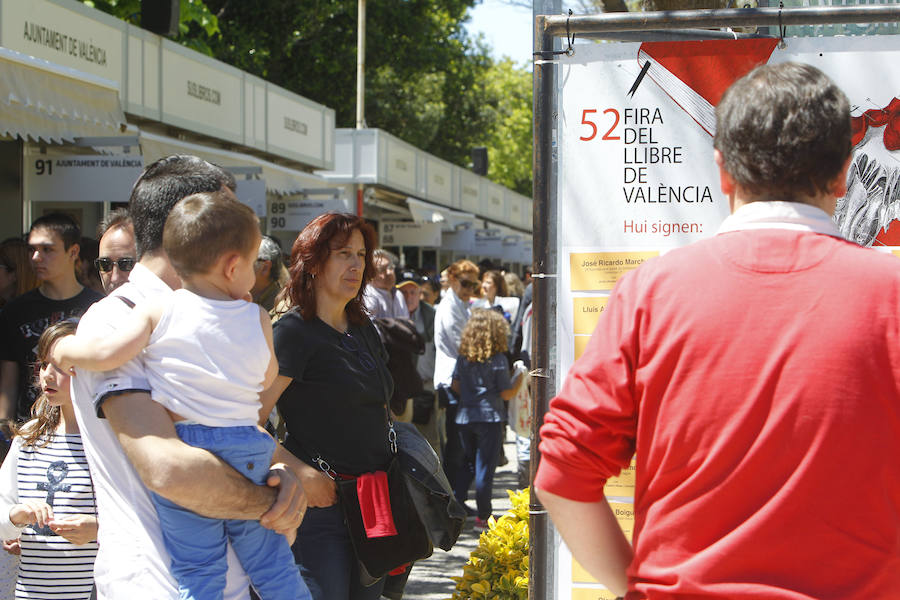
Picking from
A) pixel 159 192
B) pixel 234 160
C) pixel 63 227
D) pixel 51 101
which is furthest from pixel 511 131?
pixel 159 192

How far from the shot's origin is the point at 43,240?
16.3 ft

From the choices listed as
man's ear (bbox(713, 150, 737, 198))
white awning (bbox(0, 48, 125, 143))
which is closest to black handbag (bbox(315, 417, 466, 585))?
man's ear (bbox(713, 150, 737, 198))

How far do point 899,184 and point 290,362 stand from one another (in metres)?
1.97

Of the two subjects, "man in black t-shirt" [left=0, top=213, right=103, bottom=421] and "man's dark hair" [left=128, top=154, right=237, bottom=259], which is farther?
"man in black t-shirt" [left=0, top=213, right=103, bottom=421]

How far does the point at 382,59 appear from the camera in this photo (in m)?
32.7

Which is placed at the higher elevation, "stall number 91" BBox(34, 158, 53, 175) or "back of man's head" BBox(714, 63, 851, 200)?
"stall number 91" BBox(34, 158, 53, 175)

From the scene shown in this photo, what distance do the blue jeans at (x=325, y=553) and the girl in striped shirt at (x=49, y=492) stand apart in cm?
67

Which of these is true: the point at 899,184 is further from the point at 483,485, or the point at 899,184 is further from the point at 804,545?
the point at 483,485

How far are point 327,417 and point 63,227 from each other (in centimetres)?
223

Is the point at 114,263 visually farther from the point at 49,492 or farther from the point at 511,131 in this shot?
the point at 511,131

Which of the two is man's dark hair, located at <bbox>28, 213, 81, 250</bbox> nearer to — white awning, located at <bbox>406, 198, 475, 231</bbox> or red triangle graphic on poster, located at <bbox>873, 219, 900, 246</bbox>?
red triangle graphic on poster, located at <bbox>873, 219, 900, 246</bbox>

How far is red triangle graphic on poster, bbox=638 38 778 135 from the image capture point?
10.3 ft

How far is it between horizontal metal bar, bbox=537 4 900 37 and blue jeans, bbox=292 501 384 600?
5.63 feet

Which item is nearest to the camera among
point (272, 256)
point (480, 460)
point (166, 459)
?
point (166, 459)
